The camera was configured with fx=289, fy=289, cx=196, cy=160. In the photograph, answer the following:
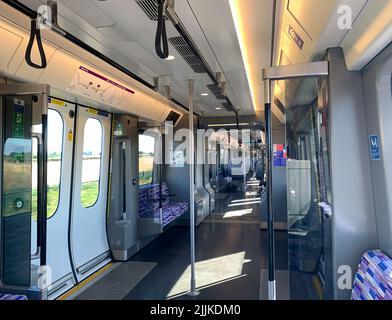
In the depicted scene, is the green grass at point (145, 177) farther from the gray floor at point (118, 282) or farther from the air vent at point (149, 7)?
the air vent at point (149, 7)

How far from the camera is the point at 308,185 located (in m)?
2.46

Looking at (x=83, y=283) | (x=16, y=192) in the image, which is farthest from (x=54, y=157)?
(x=83, y=283)

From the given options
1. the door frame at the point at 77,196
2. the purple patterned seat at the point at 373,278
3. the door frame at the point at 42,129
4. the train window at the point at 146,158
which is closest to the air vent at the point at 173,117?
the train window at the point at 146,158

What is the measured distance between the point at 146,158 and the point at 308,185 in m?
4.04

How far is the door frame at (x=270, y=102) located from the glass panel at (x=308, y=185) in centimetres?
13

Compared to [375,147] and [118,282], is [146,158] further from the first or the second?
[375,147]

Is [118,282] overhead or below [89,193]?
below

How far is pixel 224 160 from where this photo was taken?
13078mm

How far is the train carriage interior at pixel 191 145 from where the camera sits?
1.88 metres

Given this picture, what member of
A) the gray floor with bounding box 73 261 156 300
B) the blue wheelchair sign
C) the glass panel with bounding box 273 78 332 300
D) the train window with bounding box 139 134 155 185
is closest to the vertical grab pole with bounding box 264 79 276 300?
the glass panel with bounding box 273 78 332 300

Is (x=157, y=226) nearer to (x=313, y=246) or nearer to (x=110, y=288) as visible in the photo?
(x=110, y=288)

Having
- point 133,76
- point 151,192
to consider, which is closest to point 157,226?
point 151,192

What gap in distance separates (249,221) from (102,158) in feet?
13.9

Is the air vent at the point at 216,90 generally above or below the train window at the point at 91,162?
above
